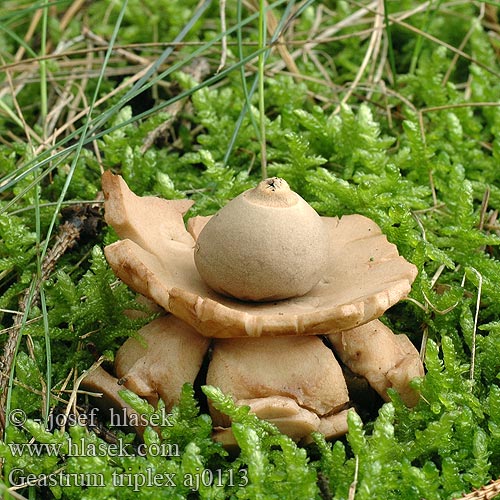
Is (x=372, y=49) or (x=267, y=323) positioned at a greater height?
(x=267, y=323)

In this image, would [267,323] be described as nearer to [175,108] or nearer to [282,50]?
[175,108]

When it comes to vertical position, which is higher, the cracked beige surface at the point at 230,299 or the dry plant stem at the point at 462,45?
the cracked beige surface at the point at 230,299

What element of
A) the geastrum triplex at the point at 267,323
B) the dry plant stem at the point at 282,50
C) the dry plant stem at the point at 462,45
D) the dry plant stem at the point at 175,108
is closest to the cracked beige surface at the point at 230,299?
the geastrum triplex at the point at 267,323

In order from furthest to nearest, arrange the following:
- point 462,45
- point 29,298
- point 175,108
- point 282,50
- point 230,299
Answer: point 462,45 < point 282,50 < point 175,108 < point 29,298 < point 230,299

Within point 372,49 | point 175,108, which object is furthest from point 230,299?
point 372,49

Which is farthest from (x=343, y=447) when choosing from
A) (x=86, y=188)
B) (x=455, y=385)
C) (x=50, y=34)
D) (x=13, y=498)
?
(x=50, y=34)

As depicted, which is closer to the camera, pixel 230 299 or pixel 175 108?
pixel 230 299

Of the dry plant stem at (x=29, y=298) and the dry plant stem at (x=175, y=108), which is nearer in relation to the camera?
the dry plant stem at (x=29, y=298)

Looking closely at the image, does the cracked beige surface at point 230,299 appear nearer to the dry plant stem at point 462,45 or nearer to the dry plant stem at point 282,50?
the dry plant stem at point 282,50

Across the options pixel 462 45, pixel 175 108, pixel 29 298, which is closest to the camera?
pixel 29 298

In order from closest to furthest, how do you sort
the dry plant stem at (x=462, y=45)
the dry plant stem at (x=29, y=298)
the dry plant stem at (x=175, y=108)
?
the dry plant stem at (x=29, y=298) → the dry plant stem at (x=175, y=108) → the dry plant stem at (x=462, y=45)
